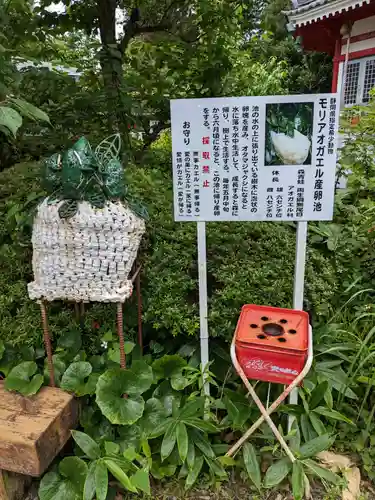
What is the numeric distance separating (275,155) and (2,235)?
204 cm

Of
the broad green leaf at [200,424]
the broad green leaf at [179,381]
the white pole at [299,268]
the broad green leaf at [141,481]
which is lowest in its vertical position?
the broad green leaf at [141,481]

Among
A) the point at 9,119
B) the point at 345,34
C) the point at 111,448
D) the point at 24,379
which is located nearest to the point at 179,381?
the point at 111,448

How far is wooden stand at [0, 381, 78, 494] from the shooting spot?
190 cm

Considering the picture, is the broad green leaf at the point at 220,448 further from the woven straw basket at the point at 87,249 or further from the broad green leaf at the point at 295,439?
the woven straw basket at the point at 87,249

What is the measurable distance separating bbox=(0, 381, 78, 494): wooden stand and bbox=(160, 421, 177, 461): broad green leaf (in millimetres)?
532

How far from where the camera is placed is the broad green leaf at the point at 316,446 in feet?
7.06

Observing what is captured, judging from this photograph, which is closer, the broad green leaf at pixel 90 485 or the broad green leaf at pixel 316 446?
the broad green leaf at pixel 90 485

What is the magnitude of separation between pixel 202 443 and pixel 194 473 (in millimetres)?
159

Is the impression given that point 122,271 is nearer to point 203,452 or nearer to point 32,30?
point 203,452

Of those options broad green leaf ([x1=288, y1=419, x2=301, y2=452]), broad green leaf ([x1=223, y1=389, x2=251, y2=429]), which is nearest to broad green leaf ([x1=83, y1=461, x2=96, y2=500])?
broad green leaf ([x1=223, y1=389, x2=251, y2=429])

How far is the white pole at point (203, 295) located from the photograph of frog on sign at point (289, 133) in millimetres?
540

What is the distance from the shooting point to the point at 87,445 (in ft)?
6.83

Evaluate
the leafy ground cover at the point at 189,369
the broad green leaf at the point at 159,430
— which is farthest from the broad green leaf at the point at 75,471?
the broad green leaf at the point at 159,430

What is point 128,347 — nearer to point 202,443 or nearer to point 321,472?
point 202,443
